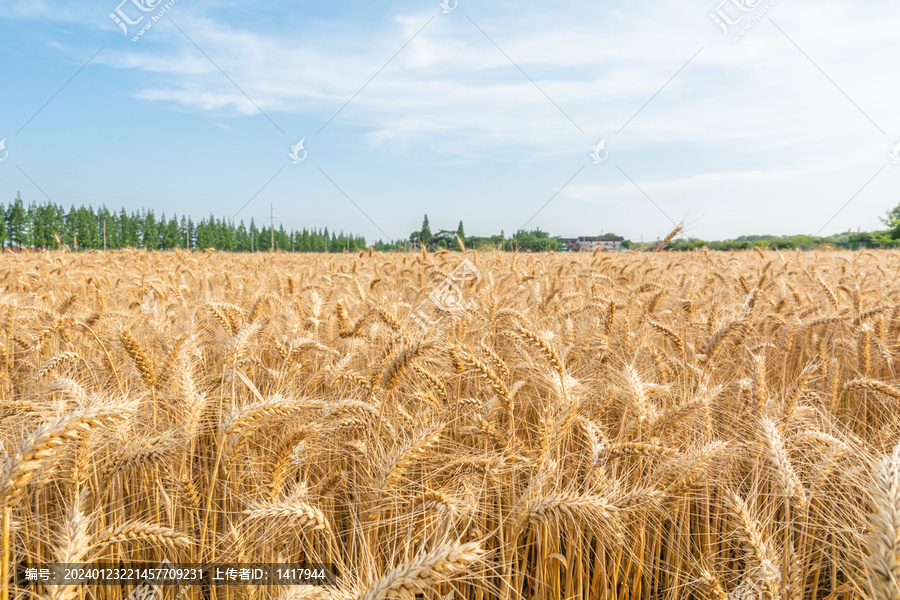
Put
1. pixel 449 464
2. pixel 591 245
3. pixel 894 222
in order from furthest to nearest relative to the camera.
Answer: pixel 894 222, pixel 591 245, pixel 449 464

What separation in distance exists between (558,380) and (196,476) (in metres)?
1.66

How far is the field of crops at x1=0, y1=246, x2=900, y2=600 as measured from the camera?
139cm

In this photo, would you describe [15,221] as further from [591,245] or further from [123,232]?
[591,245]

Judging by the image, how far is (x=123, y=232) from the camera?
83062 mm

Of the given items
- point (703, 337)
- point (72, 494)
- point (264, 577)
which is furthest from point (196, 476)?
point (703, 337)

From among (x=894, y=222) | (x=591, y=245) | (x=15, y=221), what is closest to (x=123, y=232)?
(x=15, y=221)

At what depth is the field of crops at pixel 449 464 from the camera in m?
1.39

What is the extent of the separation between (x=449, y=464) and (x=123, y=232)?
10201 cm

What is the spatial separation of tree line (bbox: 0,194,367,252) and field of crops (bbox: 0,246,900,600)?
209ft

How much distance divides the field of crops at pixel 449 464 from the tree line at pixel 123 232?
63700mm

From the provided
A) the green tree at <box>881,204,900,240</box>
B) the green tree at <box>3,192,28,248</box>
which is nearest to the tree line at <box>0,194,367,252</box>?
the green tree at <box>3,192,28,248</box>

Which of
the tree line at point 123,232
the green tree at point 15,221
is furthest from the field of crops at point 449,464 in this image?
the green tree at point 15,221

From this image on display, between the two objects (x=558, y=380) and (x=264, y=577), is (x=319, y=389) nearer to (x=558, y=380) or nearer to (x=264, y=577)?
(x=264, y=577)

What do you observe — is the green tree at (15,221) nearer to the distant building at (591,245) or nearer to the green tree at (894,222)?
the distant building at (591,245)
